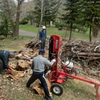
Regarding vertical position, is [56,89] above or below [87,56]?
below

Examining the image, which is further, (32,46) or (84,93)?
(32,46)

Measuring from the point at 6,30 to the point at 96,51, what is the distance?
41.4ft

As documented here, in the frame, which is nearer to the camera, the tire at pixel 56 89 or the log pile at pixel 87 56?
the tire at pixel 56 89

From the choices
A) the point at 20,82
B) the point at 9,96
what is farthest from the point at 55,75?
the point at 9,96

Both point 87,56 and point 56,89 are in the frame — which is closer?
point 56,89

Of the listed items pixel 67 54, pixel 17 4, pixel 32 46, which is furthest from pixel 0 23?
pixel 67 54

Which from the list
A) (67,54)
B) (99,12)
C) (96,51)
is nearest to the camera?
(96,51)

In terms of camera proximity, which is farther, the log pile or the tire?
the log pile

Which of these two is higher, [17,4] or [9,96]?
[17,4]

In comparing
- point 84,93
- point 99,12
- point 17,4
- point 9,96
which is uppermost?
point 17,4

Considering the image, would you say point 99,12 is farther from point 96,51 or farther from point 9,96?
point 9,96

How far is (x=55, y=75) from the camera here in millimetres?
4715

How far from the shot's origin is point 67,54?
8750 mm

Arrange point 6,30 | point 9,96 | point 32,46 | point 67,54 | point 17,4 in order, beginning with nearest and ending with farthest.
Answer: point 9,96, point 67,54, point 32,46, point 17,4, point 6,30
